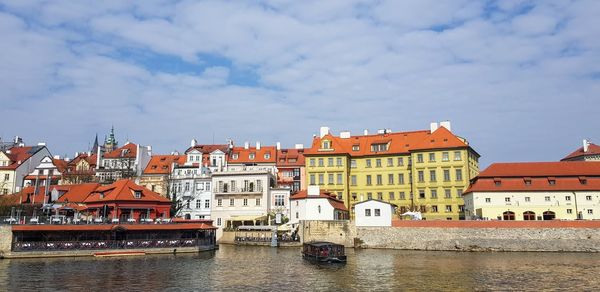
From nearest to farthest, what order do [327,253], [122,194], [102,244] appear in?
[327,253], [102,244], [122,194]

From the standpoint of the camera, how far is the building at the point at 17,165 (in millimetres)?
78812

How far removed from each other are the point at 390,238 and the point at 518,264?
1777 cm

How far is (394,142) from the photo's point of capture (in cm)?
7175

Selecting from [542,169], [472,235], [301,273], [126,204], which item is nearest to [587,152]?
[542,169]

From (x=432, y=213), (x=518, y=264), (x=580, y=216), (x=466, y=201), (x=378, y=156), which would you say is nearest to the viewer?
(x=518, y=264)

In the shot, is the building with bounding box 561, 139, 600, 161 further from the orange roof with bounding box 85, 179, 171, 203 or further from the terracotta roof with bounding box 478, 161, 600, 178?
the orange roof with bounding box 85, 179, 171, 203

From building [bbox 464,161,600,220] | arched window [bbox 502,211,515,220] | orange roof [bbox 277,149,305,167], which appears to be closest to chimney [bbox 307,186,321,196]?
orange roof [bbox 277,149,305,167]

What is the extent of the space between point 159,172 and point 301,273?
160 feet

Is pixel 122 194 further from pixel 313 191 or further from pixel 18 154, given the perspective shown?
pixel 18 154

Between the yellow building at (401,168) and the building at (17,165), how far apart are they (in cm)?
4928

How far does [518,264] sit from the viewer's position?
38.2 meters

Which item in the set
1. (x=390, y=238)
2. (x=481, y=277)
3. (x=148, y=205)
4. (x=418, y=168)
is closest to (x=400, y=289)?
(x=481, y=277)

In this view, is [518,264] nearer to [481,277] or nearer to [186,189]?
[481,277]

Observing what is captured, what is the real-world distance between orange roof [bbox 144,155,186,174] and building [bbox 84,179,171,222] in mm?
19453
